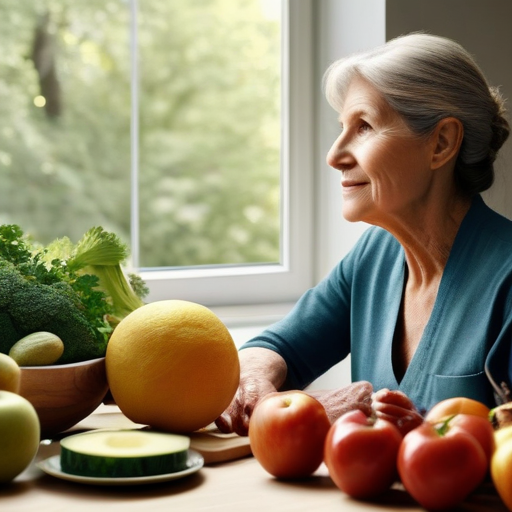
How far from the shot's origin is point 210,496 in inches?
A: 37.7

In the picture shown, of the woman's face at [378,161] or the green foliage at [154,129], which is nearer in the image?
the woman's face at [378,161]

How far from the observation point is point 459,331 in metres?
1.44

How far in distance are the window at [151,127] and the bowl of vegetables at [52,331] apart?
4079 mm

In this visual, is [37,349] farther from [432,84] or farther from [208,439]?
[432,84]

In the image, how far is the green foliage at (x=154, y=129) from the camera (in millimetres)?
7574

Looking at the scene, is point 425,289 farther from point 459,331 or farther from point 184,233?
point 184,233

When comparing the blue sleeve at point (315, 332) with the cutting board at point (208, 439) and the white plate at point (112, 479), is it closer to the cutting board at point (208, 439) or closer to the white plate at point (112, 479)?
the cutting board at point (208, 439)

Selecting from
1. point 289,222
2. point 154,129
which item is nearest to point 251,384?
point 289,222

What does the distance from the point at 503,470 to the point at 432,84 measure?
816mm

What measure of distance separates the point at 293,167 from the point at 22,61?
5846 millimetres

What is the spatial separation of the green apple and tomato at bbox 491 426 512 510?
0.51 m

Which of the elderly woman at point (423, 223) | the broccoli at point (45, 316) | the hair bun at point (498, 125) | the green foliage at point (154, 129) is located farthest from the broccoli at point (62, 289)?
the green foliage at point (154, 129)

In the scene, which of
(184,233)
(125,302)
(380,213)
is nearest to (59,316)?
(125,302)

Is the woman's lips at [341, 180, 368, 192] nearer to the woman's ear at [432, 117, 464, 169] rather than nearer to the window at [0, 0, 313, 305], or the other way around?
the woman's ear at [432, 117, 464, 169]
